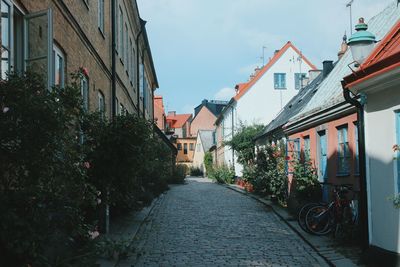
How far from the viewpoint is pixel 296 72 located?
123 ft

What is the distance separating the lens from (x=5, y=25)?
623 centimetres

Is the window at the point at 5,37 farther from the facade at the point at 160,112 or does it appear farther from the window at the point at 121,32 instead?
the facade at the point at 160,112

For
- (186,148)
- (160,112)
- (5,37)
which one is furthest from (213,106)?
(5,37)

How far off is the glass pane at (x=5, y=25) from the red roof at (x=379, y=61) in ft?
16.2

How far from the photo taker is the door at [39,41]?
6824 mm

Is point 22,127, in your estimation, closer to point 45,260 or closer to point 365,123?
point 45,260

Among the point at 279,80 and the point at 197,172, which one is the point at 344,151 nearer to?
the point at 279,80

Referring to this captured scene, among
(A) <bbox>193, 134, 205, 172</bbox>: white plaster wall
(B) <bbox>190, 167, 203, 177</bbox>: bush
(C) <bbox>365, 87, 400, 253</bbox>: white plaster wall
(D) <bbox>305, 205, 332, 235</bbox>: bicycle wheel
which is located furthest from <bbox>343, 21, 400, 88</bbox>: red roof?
(B) <bbox>190, 167, 203, 177</bbox>: bush

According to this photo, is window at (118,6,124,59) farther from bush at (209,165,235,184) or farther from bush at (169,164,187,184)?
bush at (209,165,235,184)

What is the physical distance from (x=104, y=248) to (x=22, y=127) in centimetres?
312

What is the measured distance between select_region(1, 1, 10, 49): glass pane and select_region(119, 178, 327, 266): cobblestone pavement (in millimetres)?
4027

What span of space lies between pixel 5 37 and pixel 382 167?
18.5ft

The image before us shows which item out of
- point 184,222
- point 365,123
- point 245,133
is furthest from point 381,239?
point 245,133

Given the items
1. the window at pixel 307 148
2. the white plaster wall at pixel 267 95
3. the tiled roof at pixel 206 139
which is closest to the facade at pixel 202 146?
the tiled roof at pixel 206 139
